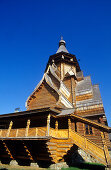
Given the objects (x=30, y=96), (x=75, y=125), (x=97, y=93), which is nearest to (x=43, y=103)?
(x=30, y=96)

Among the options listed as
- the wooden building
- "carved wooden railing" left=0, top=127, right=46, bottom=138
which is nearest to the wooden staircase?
the wooden building

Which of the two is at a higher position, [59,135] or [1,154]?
[59,135]

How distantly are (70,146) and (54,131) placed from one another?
160 cm

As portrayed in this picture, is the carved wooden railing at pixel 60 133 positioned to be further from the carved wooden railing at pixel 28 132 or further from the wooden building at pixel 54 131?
the carved wooden railing at pixel 28 132

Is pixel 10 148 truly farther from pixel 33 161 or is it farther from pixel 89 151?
pixel 89 151

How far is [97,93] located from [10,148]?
13.2 m

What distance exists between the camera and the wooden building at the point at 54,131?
8.58 metres

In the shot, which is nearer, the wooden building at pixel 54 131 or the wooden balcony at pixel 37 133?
the wooden building at pixel 54 131

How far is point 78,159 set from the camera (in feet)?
40.8

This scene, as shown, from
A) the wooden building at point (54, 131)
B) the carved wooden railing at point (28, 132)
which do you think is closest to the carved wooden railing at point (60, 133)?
the wooden building at point (54, 131)

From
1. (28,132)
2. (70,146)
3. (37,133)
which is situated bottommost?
(70,146)

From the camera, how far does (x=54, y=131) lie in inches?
372

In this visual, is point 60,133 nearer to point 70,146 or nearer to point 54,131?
point 54,131

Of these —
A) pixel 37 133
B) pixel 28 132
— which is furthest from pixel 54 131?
pixel 28 132
